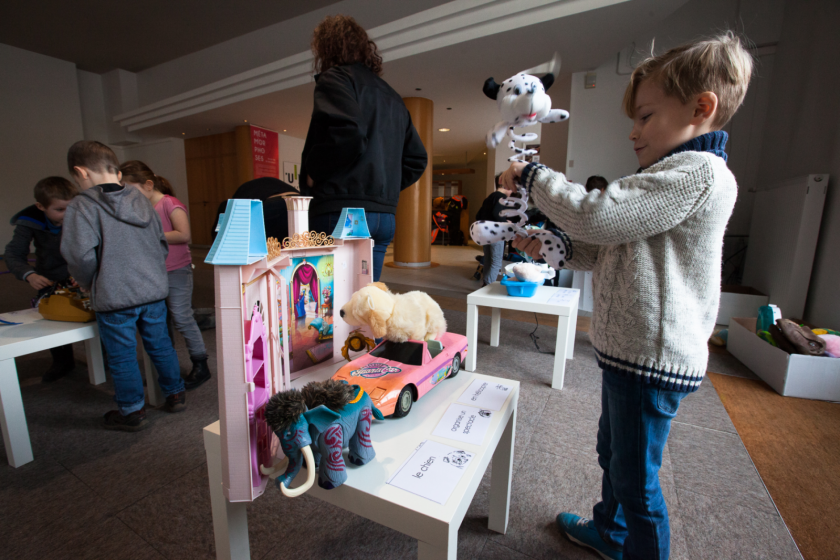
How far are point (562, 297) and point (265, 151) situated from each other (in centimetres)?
706

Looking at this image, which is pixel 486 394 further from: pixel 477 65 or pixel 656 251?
pixel 477 65

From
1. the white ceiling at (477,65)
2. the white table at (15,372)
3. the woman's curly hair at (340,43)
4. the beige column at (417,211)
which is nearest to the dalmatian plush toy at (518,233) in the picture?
the woman's curly hair at (340,43)

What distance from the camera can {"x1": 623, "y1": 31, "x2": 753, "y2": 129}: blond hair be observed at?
651 millimetres

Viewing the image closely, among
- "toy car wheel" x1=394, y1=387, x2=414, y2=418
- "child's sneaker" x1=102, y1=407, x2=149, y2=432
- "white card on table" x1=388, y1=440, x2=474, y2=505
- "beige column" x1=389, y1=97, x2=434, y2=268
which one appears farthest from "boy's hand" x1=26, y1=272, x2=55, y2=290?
"beige column" x1=389, y1=97, x2=434, y2=268


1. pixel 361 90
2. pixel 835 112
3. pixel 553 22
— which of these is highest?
pixel 553 22

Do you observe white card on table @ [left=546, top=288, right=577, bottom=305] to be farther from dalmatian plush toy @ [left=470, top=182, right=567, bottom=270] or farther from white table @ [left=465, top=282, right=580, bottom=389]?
dalmatian plush toy @ [left=470, top=182, right=567, bottom=270]

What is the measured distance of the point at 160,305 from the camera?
5.16 ft

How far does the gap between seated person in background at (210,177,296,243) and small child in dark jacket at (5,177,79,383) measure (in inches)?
48.6

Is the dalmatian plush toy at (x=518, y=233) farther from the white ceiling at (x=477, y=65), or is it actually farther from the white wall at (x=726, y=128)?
the white wall at (x=726, y=128)

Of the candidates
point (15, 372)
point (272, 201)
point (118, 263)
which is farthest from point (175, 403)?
point (272, 201)

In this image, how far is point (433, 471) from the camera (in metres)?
0.63

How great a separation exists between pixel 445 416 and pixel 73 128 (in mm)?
9967

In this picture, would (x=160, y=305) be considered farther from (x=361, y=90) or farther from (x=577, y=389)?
(x=577, y=389)

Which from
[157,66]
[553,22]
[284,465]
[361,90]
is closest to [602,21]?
[553,22]
